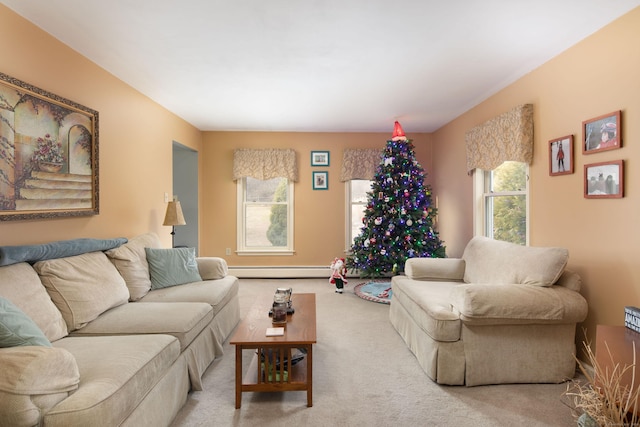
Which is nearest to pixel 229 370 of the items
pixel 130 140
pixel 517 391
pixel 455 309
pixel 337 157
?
pixel 455 309

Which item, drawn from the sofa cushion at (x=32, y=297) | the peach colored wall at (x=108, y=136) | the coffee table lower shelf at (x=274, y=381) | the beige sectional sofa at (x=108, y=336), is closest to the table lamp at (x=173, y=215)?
the peach colored wall at (x=108, y=136)

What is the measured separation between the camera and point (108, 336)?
2236 millimetres

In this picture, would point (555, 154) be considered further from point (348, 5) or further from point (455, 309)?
point (348, 5)

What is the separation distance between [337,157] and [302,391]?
4.38 meters

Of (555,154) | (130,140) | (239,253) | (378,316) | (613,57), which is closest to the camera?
(613,57)

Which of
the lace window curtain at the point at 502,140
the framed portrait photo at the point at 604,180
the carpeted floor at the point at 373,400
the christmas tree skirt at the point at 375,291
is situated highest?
the lace window curtain at the point at 502,140

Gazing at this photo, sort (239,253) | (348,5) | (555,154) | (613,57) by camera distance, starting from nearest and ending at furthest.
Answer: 1. (348,5)
2. (613,57)
3. (555,154)
4. (239,253)

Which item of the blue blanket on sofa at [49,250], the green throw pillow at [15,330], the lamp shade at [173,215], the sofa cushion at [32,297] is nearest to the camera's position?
the green throw pillow at [15,330]

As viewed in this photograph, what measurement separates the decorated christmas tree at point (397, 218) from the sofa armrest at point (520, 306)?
242 centimetres

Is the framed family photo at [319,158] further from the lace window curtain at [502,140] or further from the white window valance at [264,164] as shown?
the lace window curtain at [502,140]

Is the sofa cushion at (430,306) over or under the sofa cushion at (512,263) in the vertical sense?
under

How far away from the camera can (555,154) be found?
302cm

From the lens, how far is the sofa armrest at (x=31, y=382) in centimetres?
132

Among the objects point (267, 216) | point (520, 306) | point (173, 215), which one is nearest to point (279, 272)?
point (267, 216)
